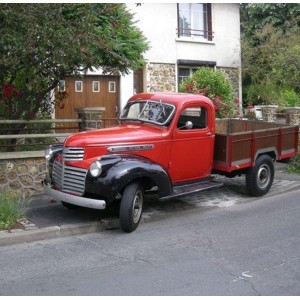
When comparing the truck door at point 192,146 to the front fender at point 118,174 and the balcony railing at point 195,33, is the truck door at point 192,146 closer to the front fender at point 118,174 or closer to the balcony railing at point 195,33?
the front fender at point 118,174

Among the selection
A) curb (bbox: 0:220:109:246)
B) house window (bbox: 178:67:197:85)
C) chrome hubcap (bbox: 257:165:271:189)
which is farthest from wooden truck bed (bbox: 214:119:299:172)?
house window (bbox: 178:67:197:85)

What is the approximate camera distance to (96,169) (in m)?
6.89

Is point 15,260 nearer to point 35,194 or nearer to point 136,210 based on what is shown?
point 136,210

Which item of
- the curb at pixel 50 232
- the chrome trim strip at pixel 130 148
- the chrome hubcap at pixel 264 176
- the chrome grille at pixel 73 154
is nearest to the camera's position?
the curb at pixel 50 232

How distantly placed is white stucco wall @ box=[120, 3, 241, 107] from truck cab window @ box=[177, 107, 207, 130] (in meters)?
7.95

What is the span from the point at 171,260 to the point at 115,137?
2.34 meters

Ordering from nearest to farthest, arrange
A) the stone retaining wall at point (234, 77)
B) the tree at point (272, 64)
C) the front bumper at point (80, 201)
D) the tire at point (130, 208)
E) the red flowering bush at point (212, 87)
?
the front bumper at point (80, 201), the tire at point (130, 208), the red flowering bush at point (212, 87), the tree at point (272, 64), the stone retaining wall at point (234, 77)

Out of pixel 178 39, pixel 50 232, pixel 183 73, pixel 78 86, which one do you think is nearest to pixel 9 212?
pixel 50 232

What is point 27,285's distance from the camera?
5.03 m

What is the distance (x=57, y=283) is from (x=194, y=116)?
14.5 feet

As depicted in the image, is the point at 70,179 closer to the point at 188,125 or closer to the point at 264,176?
the point at 188,125

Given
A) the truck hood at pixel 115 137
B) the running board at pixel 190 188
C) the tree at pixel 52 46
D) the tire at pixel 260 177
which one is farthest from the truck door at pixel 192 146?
the tree at pixel 52 46

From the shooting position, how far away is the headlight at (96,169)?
687cm

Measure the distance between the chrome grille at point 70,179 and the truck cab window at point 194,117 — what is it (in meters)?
2.06
